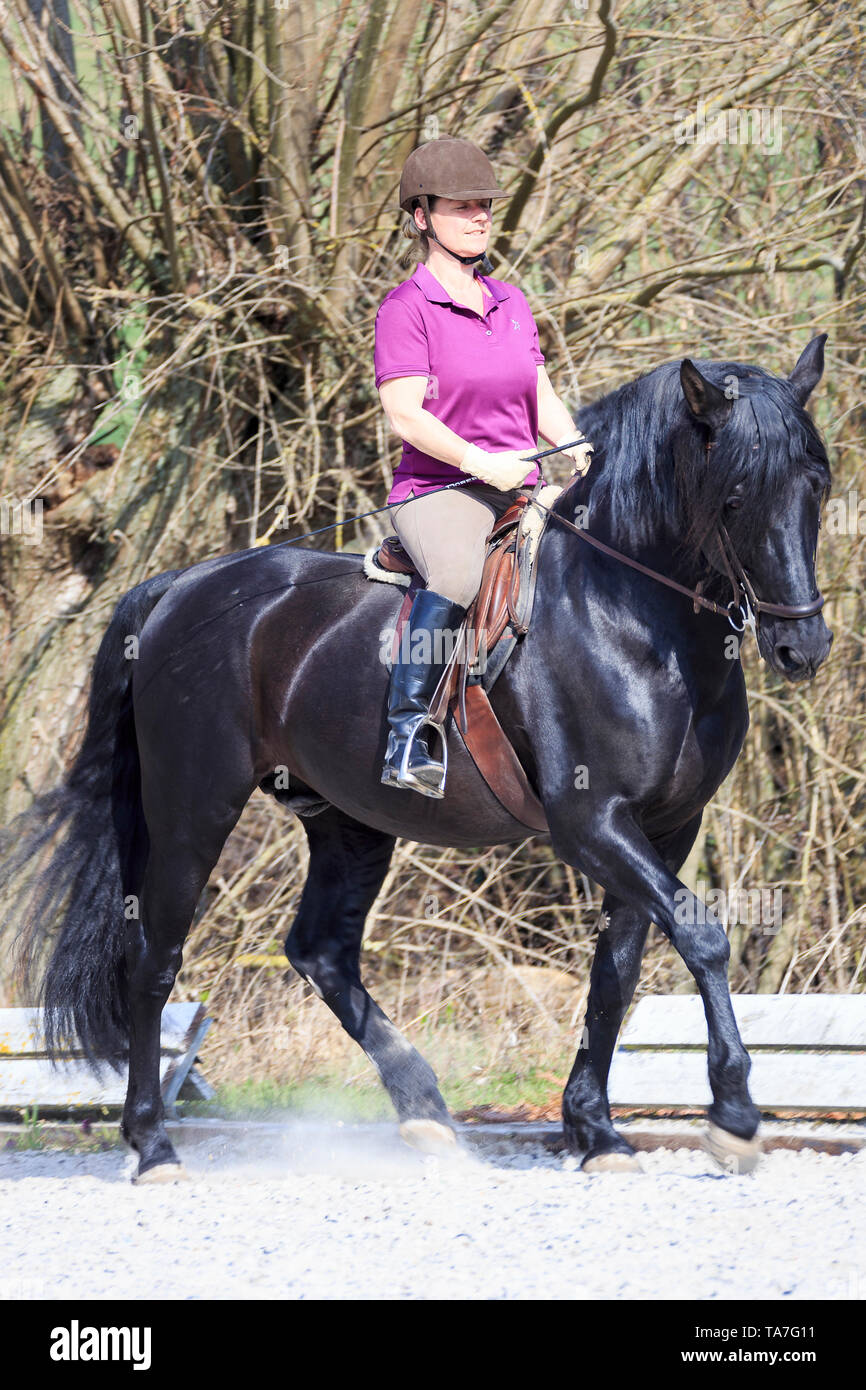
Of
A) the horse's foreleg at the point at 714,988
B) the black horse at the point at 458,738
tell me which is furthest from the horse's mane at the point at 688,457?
the horse's foreleg at the point at 714,988

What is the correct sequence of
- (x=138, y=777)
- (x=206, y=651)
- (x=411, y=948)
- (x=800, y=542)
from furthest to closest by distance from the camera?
(x=411, y=948)
(x=138, y=777)
(x=206, y=651)
(x=800, y=542)

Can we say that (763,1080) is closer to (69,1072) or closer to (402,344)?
(69,1072)

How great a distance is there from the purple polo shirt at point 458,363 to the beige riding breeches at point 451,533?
10cm

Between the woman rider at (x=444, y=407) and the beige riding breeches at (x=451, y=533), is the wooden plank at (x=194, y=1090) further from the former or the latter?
the beige riding breeches at (x=451, y=533)

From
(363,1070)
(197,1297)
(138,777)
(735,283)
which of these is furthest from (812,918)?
(197,1297)

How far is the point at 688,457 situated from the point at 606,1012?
69.4 inches

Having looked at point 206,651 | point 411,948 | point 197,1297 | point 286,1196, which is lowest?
point 411,948

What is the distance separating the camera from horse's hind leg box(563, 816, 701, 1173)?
13.7 ft

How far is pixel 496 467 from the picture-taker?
151 inches

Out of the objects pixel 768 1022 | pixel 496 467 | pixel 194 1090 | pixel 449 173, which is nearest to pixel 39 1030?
pixel 194 1090

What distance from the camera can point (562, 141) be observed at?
7.11m

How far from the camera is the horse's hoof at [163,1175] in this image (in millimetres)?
4406
